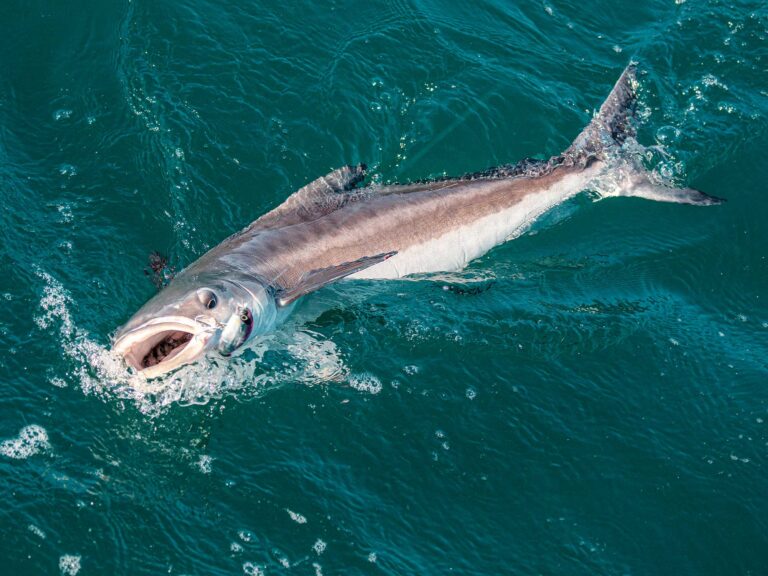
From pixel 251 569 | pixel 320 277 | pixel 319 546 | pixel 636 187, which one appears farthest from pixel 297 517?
pixel 636 187

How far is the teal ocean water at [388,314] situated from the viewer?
23.4 feet

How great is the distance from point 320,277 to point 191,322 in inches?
57.2

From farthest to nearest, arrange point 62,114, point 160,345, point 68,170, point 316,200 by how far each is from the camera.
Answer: point 62,114 → point 68,170 → point 316,200 → point 160,345

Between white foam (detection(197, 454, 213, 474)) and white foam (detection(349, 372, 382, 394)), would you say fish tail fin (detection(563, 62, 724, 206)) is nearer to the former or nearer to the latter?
white foam (detection(349, 372, 382, 394))

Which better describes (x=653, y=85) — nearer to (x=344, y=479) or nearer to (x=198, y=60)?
(x=198, y=60)

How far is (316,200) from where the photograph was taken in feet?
29.2

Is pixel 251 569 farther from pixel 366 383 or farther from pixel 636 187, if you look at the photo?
pixel 636 187

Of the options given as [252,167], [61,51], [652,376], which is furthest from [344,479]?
[61,51]

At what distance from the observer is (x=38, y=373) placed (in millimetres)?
7715

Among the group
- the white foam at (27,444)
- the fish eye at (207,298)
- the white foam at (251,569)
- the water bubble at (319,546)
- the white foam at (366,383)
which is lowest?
the white foam at (251,569)

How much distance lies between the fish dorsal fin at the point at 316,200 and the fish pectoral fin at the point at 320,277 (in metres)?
0.75

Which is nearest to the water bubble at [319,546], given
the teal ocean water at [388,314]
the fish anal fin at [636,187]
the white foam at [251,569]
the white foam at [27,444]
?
the teal ocean water at [388,314]

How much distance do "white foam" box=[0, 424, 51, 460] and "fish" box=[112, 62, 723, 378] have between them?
938mm

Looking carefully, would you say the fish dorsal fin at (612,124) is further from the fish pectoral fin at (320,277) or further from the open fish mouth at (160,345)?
the open fish mouth at (160,345)
